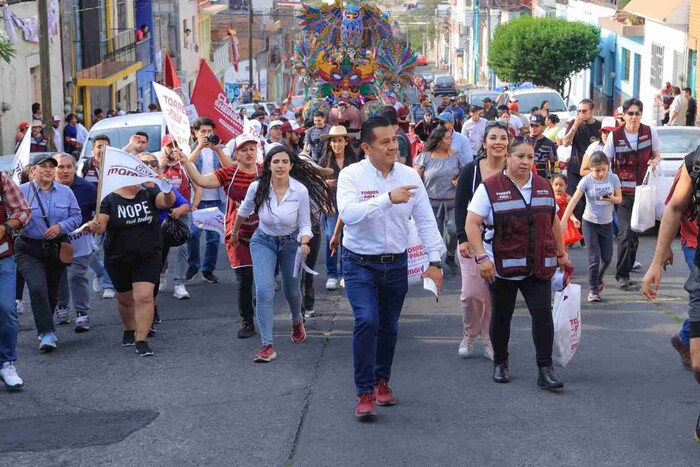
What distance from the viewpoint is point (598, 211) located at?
11078 mm

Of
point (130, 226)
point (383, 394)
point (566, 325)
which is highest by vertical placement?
point (130, 226)

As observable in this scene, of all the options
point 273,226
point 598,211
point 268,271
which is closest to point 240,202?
point 273,226

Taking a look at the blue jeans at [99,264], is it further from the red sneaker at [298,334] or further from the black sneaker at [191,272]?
the red sneaker at [298,334]

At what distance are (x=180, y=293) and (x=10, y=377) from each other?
3.81 meters

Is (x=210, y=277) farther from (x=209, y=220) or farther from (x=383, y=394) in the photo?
(x=383, y=394)

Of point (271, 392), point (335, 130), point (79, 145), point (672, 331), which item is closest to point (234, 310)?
point (335, 130)

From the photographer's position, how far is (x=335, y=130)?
1173cm

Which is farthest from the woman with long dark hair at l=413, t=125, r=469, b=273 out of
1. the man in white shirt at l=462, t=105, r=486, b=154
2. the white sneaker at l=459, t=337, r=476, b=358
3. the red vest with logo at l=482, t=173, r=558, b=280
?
the man in white shirt at l=462, t=105, r=486, b=154

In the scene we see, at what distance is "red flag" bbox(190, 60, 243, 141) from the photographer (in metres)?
13.6

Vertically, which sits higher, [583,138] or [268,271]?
[583,138]

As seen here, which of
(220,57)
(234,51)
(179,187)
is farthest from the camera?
(220,57)

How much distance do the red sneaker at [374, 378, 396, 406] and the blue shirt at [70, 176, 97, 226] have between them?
4142mm

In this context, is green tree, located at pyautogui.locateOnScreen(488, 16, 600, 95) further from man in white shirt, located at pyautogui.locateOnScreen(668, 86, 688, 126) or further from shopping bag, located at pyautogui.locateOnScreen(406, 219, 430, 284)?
shopping bag, located at pyautogui.locateOnScreen(406, 219, 430, 284)

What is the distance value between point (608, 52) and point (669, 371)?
43426mm
